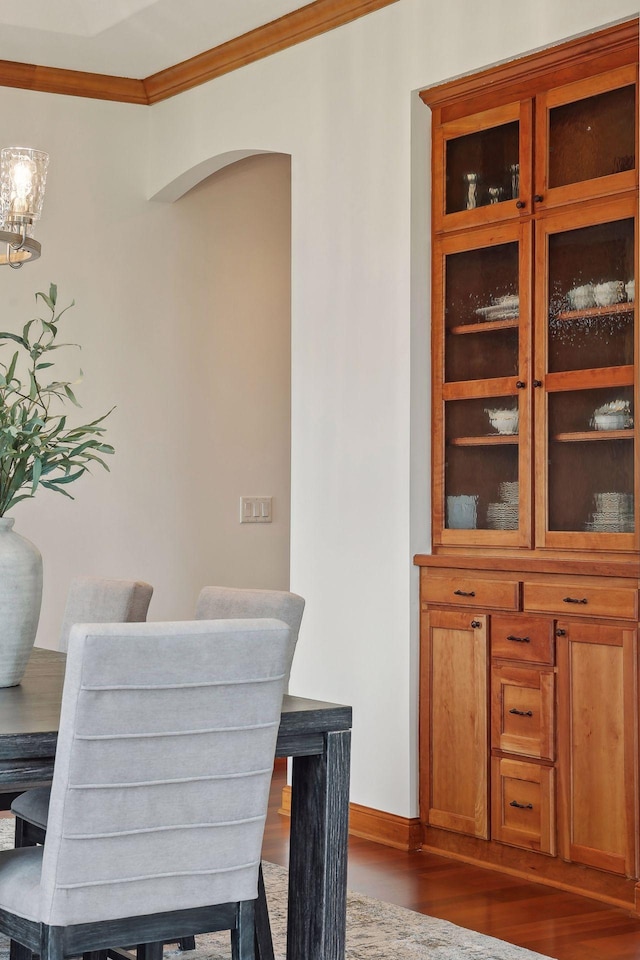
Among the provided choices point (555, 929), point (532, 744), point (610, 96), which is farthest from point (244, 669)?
point (610, 96)

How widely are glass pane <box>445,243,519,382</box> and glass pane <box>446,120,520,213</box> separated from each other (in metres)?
0.17

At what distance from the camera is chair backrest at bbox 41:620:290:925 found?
1907 millimetres

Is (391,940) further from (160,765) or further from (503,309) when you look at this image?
(503,309)

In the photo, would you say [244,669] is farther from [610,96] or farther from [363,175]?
[363,175]

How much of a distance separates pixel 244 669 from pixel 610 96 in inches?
97.5

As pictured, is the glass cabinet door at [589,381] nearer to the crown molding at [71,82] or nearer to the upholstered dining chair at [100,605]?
the upholstered dining chair at [100,605]

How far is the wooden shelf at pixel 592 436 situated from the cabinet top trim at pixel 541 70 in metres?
1.10

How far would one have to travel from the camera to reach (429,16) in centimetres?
423

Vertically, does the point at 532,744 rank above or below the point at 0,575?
below

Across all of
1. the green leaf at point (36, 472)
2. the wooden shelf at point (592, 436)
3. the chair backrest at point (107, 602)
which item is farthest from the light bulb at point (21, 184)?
the wooden shelf at point (592, 436)

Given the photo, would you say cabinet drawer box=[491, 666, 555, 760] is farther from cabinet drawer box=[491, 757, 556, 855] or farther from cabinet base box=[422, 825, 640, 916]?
cabinet base box=[422, 825, 640, 916]

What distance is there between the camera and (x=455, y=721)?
4.14 m

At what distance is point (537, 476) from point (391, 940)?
148 cm

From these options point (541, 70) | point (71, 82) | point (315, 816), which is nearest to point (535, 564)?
point (541, 70)
